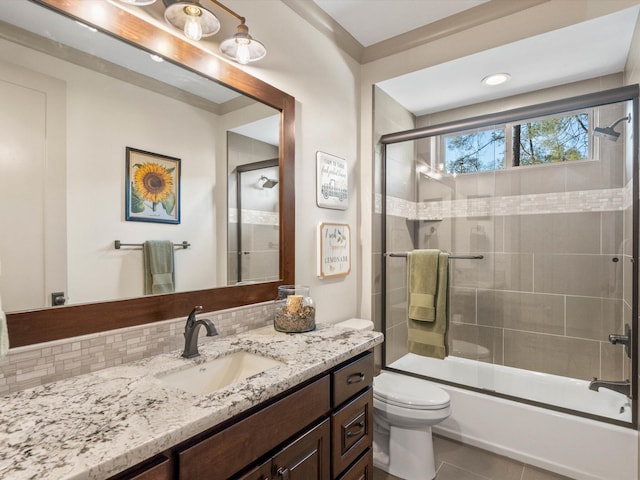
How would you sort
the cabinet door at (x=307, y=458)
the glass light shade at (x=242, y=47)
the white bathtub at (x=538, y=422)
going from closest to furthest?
the cabinet door at (x=307, y=458), the glass light shade at (x=242, y=47), the white bathtub at (x=538, y=422)

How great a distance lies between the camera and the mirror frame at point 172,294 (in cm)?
103

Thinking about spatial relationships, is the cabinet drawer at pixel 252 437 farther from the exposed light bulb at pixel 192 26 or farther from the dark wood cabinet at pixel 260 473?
the exposed light bulb at pixel 192 26

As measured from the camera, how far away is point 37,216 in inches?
40.0

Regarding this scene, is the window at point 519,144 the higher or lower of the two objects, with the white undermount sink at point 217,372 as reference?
higher

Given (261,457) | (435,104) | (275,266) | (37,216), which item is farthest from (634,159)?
(37,216)

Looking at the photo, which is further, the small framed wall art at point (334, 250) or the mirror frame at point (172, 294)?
the small framed wall art at point (334, 250)

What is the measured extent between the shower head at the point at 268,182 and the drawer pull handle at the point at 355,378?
1.00 meters

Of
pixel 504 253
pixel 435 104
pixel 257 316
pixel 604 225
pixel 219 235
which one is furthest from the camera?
pixel 435 104

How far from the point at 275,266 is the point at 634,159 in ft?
6.72

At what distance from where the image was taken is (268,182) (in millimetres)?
1773

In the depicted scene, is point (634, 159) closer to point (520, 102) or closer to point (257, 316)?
point (520, 102)

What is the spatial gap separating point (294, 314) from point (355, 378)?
0.39 m

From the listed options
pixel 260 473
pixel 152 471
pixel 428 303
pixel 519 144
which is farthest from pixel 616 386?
pixel 152 471

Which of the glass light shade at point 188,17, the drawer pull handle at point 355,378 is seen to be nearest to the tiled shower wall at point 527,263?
the drawer pull handle at point 355,378
